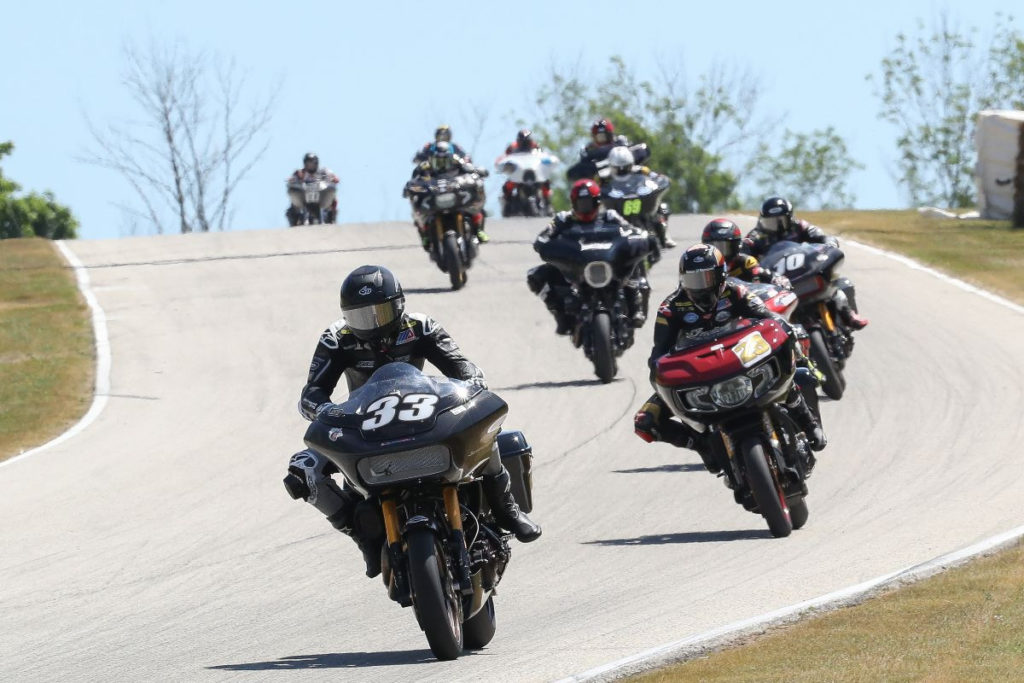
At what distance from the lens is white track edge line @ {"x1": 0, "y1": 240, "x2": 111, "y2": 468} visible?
54.2 ft

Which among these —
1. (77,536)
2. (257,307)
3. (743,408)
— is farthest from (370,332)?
(257,307)

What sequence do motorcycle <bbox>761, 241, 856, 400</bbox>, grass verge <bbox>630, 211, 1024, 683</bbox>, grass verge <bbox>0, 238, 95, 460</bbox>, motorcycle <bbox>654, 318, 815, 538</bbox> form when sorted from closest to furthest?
1. grass verge <bbox>630, 211, 1024, 683</bbox>
2. motorcycle <bbox>654, 318, 815, 538</bbox>
3. motorcycle <bbox>761, 241, 856, 400</bbox>
4. grass verge <bbox>0, 238, 95, 460</bbox>

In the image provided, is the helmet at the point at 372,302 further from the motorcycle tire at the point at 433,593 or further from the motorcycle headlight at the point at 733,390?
the motorcycle headlight at the point at 733,390

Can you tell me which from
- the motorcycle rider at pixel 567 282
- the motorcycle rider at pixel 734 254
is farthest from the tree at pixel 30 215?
the motorcycle rider at pixel 734 254

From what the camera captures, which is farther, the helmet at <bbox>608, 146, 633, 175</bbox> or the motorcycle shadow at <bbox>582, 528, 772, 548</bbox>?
the helmet at <bbox>608, 146, 633, 175</bbox>

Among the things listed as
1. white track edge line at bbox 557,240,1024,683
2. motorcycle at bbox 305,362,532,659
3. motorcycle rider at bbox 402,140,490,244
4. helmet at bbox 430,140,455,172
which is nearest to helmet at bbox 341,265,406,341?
motorcycle at bbox 305,362,532,659

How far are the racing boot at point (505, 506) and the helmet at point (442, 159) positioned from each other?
1688 cm

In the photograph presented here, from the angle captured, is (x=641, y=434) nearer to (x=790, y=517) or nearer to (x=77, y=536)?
(x=790, y=517)

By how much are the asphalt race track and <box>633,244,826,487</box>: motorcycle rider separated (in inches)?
22.6

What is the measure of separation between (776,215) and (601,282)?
2.07m

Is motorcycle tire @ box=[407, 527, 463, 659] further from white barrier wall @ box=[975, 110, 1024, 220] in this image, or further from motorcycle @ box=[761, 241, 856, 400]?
white barrier wall @ box=[975, 110, 1024, 220]

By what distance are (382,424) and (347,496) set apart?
61 cm

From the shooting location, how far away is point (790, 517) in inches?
444

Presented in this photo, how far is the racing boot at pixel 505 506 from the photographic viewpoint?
8.18 m
